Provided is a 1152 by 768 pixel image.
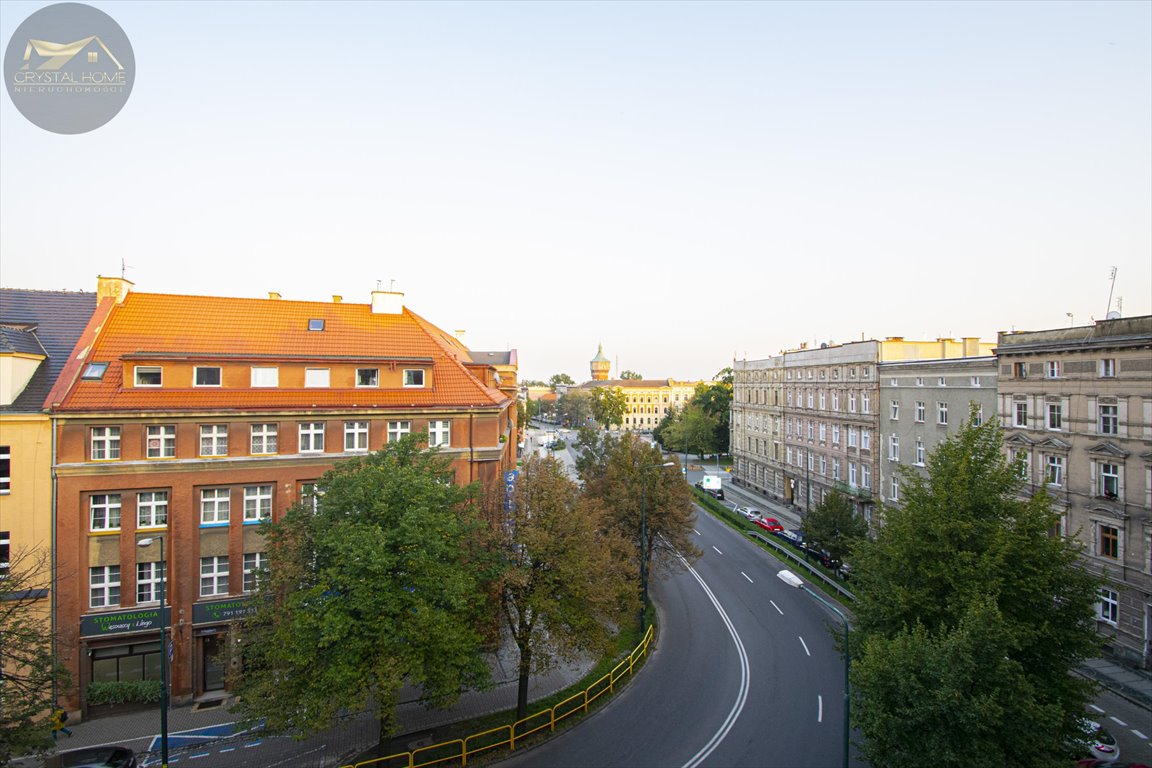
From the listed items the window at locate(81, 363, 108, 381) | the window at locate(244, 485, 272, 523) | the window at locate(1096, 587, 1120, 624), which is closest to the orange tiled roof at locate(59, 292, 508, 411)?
the window at locate(81, 363, 108, 381)

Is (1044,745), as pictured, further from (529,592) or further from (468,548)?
(468,548)

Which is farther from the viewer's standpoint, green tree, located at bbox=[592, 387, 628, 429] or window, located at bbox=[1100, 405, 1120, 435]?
green tree, located at bbox=[592, 387, 628, 429]

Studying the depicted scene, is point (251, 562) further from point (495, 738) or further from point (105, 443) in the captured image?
point (495, 738)

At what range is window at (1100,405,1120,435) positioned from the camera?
1050 inches

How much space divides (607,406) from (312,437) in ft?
383

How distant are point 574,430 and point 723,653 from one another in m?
138

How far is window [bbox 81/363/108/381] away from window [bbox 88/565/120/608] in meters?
7.15

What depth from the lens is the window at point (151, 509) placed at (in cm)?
2381

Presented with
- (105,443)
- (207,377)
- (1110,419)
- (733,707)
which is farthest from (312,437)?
(1110,419)

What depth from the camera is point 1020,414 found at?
105 feet

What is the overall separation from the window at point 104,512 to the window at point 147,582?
1.78 metres

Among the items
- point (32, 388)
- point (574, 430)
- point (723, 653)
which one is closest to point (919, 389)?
point (723, 653)

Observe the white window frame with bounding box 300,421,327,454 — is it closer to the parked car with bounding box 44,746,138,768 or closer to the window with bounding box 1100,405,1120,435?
the parked car with bounding box 44,746,138,768

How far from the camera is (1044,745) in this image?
14320mm
